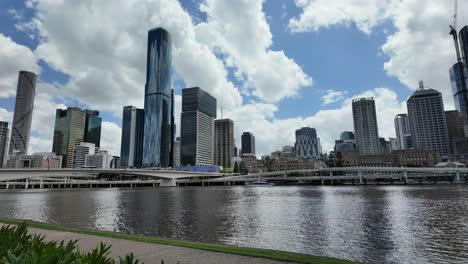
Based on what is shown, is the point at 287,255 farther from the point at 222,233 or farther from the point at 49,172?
the point at 49,172

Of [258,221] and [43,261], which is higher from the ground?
[43,261]

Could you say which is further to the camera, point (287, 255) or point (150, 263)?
point (287, 255)

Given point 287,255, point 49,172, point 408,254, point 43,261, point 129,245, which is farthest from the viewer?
point 49,172

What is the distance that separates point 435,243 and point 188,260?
19.8m

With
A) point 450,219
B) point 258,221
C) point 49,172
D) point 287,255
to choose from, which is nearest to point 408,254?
point 287,255

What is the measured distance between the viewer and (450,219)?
3322 centimetres

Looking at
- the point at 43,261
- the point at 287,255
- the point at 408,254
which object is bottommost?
the point at 408,254

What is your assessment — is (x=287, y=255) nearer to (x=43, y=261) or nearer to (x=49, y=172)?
(x=43, y=261)

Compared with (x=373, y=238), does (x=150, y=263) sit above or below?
above

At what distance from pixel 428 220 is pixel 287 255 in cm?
2870

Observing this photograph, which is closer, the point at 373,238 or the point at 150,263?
the point at 150,263

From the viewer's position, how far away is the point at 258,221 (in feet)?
109

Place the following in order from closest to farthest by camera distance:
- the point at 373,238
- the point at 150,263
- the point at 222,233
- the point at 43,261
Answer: the point at 43,261
the point at 150,263
the point at 373,238
the point at 222,233

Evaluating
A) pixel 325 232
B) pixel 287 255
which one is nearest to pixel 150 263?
pixel 287 255
